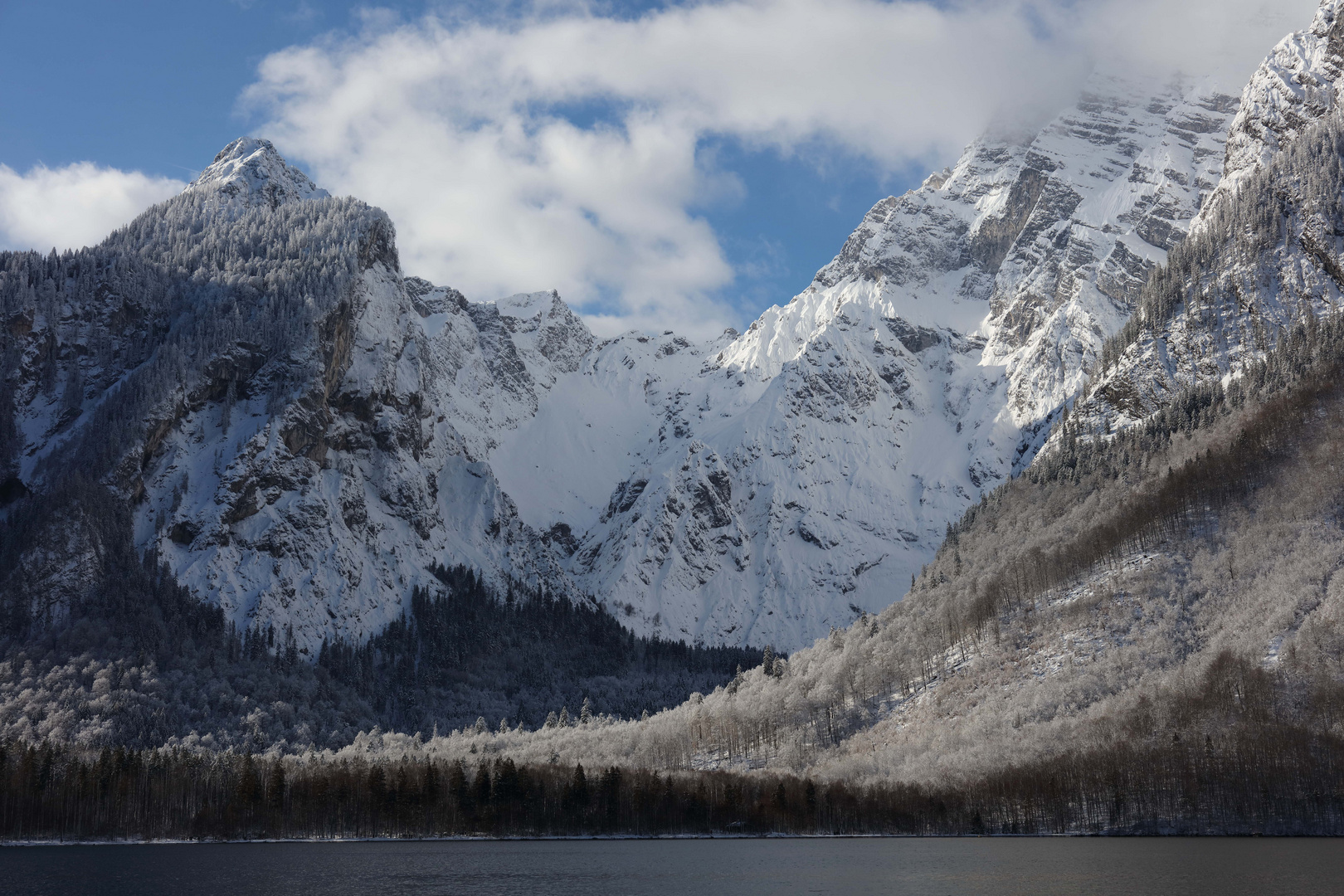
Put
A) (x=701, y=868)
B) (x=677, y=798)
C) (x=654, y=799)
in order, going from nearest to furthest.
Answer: (x=701, y=868) < (x=654, y=799) < (x=677, y=798)

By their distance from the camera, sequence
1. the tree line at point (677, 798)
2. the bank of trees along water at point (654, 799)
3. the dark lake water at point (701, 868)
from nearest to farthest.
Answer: the dark lake water at point (701, 868) < the bank of trees along water at point (654, 799) < the tree line at point (677, 798)

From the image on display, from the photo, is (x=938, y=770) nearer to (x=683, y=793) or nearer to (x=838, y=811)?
(x=838, y=811)

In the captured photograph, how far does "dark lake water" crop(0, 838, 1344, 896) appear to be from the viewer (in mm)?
96625

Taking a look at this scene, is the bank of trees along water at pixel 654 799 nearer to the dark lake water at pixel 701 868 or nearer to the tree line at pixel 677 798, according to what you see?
the tree line at pixel 677 798

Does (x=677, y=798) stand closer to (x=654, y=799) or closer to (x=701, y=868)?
(x=654, y=799)

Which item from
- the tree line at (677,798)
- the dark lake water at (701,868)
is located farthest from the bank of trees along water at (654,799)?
the dark lake water at (701,868)

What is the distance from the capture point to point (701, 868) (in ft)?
392

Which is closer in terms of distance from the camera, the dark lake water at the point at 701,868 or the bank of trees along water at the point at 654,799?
the dark lake water at the point at 701,868

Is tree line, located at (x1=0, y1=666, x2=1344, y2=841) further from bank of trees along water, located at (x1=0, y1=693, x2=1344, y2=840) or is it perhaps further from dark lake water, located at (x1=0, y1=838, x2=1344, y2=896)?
dark lake water, located at (x1=0, y1=838, x2=1344, y2=896)

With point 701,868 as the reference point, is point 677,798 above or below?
above

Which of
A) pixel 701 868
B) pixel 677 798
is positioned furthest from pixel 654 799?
pixel 701 868

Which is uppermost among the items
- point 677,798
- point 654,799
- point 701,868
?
point 654,799

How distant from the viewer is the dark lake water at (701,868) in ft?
317

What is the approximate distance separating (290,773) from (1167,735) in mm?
138279
